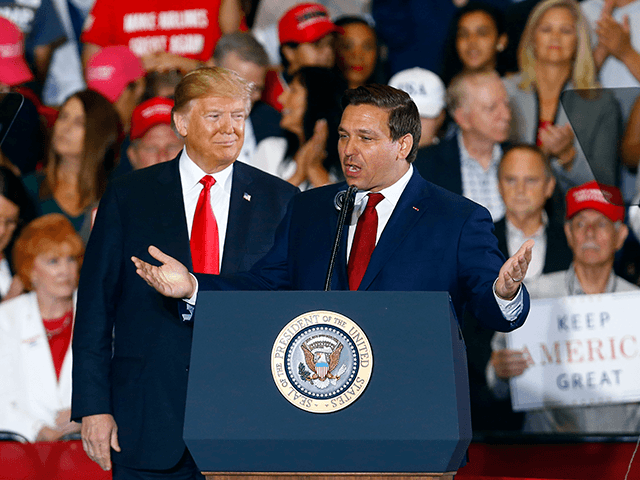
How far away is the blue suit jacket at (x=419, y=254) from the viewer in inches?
69.4

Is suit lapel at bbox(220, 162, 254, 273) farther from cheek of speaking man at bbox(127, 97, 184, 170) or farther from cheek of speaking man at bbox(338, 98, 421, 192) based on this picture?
cheek of speaking man at bbox(127, 97, 184, 170)

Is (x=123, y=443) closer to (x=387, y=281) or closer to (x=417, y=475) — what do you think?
(x=387, y=281)

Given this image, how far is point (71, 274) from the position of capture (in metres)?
4.29

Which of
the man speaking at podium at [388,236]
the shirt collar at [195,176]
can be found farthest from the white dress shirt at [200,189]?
the man speaking at podium at [388,236]

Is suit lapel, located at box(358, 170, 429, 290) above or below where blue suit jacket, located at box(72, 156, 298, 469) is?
above

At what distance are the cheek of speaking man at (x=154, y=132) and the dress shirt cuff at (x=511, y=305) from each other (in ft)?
8.85

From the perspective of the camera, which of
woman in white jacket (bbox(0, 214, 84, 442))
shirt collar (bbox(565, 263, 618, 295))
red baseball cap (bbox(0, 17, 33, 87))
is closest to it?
shirt collar (bbox(565, 263, 618, 295))

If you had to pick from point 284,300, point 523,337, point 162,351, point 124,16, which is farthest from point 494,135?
point 284,300

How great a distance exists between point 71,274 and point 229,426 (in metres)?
3.16

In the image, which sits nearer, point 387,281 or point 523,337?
point 387,281

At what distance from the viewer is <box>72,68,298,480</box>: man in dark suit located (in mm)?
2104

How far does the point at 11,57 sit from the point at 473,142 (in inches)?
105

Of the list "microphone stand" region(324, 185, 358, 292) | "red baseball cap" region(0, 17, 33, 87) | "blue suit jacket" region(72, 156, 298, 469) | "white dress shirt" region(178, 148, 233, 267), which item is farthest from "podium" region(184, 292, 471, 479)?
"red baseball cap" region(0, 17, 33, 87)

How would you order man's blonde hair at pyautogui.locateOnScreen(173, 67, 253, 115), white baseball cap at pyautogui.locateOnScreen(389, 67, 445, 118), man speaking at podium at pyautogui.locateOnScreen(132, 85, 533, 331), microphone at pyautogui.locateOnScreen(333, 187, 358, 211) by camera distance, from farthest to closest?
white baseball cap at pyautogui.locateOnScreen(389, 67, 445, 118) < man's blonde hair at pyautogui.locateOnScreen(173, 67, 253, 115) < man speaking at podium at pyautogui.locateOnScreen(132, 85, 533, 331) < microphone at pyautogui.locateOnScreen(333, 187, 358, 211)
